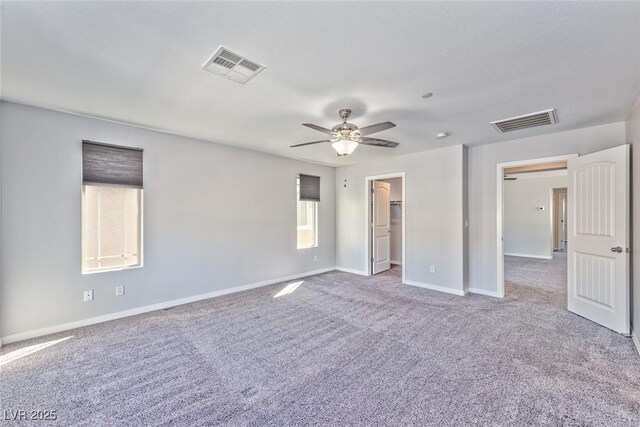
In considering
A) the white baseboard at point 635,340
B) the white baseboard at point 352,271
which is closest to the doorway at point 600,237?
the white baseboard at point 635,340

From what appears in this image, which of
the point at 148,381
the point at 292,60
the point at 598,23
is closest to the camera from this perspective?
the point at 598,23

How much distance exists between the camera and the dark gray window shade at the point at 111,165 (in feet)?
11.0

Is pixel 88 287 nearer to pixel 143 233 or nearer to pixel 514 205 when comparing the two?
pixel 143 233

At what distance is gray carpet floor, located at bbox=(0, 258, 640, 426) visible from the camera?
6.21 feet

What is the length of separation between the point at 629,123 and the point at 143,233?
627cm

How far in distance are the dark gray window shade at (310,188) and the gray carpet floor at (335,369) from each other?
266cm

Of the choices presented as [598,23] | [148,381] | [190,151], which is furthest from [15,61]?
[598,23]

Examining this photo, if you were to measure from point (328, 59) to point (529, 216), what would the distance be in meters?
9.26

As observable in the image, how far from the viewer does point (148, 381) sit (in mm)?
2262

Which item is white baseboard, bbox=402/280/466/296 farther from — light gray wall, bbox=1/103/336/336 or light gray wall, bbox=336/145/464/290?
light gray wall, bbox=1/103/336/336

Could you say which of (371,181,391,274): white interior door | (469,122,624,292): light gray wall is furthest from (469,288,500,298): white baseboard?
(371,181,391,274): white interior door

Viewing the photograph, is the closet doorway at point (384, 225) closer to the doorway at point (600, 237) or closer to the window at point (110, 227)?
the doorway at point (600, 237)

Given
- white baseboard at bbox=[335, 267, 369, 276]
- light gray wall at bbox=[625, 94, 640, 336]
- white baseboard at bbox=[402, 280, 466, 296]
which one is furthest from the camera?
white baseboard at bbox=[335, 267, 369, 276]

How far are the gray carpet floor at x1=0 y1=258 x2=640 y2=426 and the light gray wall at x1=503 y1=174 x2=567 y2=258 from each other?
18.2 feet
